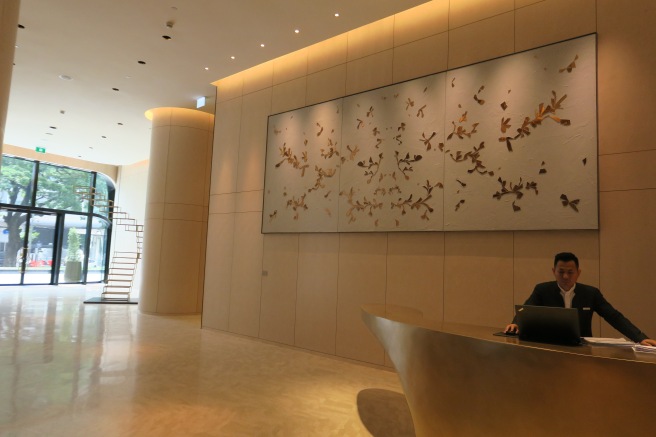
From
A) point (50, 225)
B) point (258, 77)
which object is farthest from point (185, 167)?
point (50, 225)

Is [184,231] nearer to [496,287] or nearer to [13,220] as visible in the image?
[496,287]

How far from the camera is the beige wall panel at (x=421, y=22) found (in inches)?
223

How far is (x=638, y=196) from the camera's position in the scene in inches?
163

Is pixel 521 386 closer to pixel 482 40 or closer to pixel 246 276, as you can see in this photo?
pixel 482 40

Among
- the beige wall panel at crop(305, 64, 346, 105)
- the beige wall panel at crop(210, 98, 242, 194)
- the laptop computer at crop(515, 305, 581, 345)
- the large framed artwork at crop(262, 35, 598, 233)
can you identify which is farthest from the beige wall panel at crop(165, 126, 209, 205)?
the laptop computer at crop(515, 305, 581, 345)

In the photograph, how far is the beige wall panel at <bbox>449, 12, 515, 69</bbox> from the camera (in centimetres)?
509

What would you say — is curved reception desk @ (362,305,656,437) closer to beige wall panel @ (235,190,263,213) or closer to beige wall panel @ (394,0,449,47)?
beige wall panel @ (394,0,449,47)

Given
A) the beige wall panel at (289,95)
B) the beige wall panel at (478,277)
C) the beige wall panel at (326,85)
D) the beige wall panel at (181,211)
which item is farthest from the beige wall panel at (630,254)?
the beige wall panel at (181,211)

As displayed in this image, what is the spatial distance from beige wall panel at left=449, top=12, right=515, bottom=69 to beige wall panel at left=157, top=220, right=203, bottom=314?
7.60 m

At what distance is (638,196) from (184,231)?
363 inches

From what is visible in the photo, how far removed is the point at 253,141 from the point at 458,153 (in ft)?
13.6

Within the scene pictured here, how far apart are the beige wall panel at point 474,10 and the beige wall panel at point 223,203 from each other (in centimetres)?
490

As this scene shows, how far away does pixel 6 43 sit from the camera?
4.37 m

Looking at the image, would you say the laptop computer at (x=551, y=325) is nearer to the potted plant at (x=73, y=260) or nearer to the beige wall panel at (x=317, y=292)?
the beige wall panel at (x=317, y=292)
